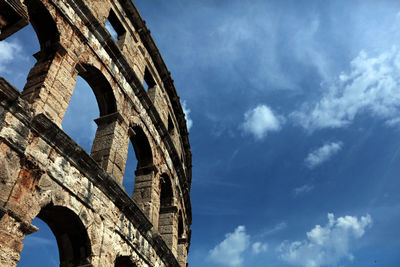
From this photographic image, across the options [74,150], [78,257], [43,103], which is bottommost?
[78,257]

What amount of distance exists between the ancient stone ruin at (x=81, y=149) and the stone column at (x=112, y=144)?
0.09 ft

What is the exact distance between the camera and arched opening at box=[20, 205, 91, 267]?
637 cm

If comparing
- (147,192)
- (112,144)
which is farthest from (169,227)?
(112,144)

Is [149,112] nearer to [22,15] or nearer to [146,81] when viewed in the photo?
[146,81]

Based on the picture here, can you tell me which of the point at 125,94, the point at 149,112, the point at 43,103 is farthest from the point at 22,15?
the point at 149,112

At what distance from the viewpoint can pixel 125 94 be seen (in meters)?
9.47

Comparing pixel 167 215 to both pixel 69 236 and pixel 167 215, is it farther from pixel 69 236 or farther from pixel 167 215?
pixel 69 236

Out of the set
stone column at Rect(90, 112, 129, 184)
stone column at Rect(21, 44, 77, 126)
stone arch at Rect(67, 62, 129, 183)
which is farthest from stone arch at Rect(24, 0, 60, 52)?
stone column at Rect(90, 112, 129, 184)

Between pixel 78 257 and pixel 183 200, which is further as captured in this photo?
pixel 183 200

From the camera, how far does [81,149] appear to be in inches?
254

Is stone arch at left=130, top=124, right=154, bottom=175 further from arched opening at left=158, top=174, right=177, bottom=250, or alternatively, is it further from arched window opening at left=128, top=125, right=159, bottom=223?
arched opening at left=158, top=174, right=177, bottom=250

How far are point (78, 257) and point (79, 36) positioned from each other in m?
5.14

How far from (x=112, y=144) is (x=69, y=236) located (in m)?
2.35

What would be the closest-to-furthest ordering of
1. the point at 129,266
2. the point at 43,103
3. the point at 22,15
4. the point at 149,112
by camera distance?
the point at 22,15
the point at 43,103
the point at 129,266
the point at 149,112
